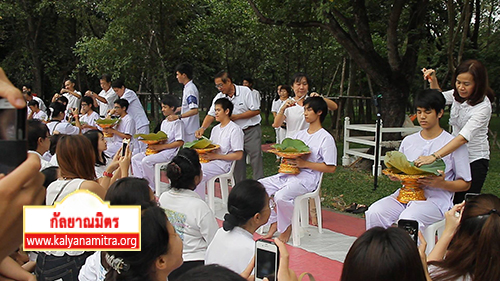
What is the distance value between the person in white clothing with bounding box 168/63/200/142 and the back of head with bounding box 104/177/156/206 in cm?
371

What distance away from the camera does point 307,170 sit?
175 inches

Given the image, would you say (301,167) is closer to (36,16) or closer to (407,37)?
(407,37)

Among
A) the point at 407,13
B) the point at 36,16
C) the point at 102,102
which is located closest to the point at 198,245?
the point at 102,102

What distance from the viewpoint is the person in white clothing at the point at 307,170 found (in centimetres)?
426

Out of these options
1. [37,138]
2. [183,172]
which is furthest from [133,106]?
[183,172]

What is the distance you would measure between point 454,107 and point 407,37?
4.62 meters

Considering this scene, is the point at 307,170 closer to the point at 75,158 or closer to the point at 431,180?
the point at 431,180

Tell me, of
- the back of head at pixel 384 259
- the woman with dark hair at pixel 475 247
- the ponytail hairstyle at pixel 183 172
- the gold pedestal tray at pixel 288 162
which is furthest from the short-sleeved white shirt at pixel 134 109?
the back of head at pixel 384 259

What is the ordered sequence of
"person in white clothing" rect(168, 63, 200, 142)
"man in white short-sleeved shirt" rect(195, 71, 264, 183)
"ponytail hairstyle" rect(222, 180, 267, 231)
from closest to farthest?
"ponytail hairstyle" rect(222, 180, 267, 231) < "man in white short-sleeved shirt" rect(195, 71, 264, 183) < "person in white clothing" rect(168, 63, 200, 142)

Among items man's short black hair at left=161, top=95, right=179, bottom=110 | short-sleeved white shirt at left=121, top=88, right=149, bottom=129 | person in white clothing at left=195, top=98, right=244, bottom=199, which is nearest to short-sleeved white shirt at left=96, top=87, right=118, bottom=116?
short-sleeved white shirt at left=121, top=88, right=149, bottom=129

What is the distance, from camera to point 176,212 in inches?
114

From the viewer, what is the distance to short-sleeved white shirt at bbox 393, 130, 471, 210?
333 cm

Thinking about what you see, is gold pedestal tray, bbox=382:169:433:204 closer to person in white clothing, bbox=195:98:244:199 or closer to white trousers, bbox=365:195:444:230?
white trousers, bbox=365:195:444:230

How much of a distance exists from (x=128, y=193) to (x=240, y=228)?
2.31 feet
